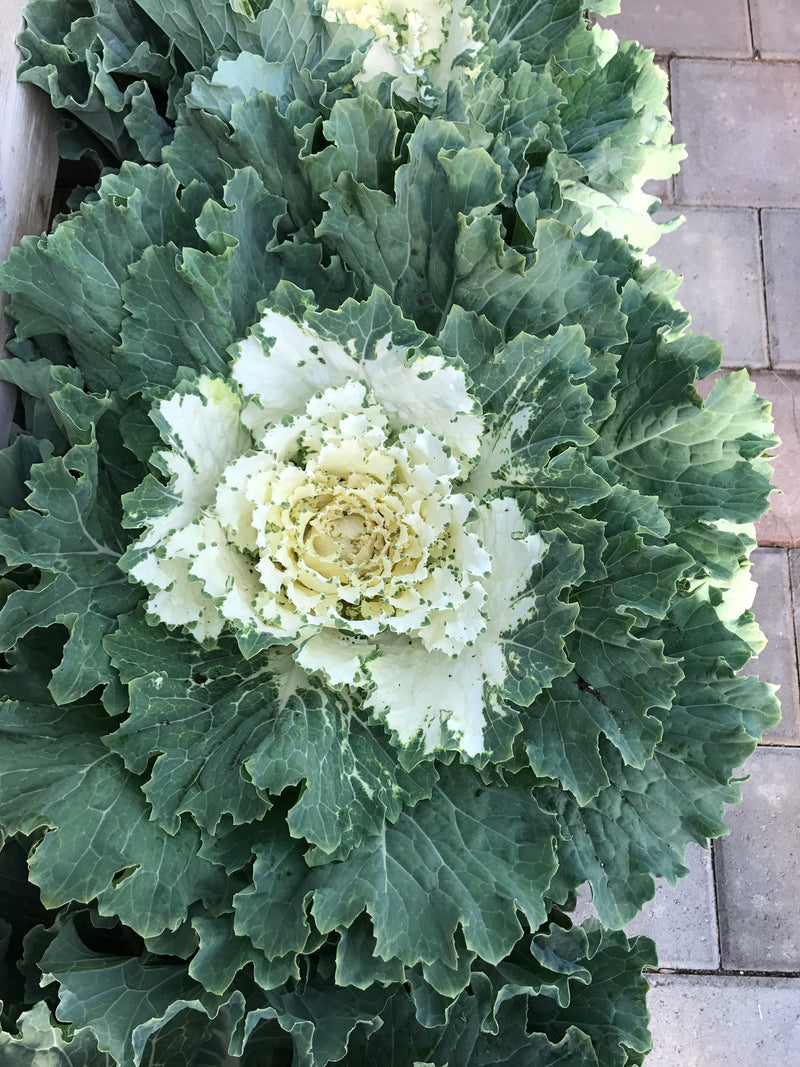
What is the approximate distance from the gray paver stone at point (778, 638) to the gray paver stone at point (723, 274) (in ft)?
1.64

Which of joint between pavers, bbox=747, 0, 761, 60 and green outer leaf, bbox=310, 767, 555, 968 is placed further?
joint between pavers, bbox=747, 0, 761, 60

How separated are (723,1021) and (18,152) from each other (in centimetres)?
214

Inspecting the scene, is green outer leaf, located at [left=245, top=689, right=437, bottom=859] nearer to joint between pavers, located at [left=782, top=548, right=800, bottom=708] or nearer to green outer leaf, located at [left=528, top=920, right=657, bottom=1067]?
Result: green outer leaf, located at [left=528, top=920, right=657, bottom=1067]

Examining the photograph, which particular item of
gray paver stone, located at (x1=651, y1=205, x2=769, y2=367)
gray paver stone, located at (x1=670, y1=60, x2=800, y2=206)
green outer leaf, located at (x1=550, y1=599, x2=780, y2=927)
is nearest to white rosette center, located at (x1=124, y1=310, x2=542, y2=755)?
green outer leaf, located at (x1=550, y1=599, x2=780, y2=927)

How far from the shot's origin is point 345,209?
119 centimetres

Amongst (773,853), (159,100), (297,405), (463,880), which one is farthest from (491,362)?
(773,853)

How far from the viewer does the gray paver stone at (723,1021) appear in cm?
200

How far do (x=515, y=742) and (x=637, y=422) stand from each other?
1.55 ft

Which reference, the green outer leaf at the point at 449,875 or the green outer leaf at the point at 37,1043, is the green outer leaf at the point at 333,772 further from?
the green outer leaf at the point at 37,1043

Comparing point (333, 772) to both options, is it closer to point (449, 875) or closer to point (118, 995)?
point (449, 875)

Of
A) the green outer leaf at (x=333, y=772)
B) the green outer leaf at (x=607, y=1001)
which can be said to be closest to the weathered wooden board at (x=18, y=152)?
the green outer leaf at (x=333, y=772)

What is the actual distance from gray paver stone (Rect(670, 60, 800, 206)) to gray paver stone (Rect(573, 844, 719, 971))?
1.61m

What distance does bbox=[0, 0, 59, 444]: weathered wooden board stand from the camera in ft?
4.38

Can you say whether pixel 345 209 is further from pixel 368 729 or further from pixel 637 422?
pixel 368 729
